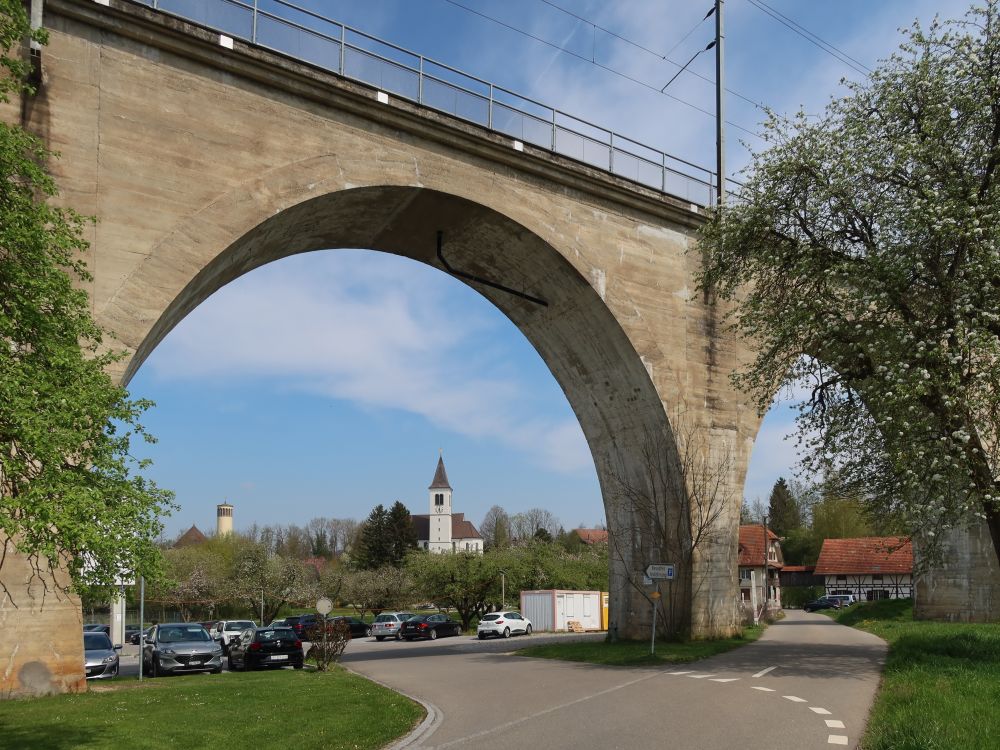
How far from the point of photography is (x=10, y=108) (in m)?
13.3

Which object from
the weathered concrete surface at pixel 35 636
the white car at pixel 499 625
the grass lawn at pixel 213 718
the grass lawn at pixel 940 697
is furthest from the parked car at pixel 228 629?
the grass lawn at pixel 940 697

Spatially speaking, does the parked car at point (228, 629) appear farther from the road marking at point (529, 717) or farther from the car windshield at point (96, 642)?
the road marking at point (529, 717)

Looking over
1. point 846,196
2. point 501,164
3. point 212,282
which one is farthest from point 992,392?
point 212,282

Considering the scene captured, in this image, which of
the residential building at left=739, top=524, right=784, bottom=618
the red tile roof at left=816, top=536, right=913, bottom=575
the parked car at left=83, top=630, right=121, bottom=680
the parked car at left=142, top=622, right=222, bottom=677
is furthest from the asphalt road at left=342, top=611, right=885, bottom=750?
the red tile roof at left=816, top=536, right=913, bottom=575

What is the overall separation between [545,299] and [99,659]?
12.6 m

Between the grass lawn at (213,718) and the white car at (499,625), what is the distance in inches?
913

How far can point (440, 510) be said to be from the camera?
139 metres

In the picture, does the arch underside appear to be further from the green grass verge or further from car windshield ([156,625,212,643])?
car windshield ([156,625,212,643])

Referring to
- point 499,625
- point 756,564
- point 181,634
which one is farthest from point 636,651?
point 756,564

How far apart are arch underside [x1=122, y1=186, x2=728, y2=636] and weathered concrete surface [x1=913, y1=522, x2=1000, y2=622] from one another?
39.9 ft

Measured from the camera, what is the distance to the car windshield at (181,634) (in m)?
21.0

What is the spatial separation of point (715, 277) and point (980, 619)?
55.9 ft

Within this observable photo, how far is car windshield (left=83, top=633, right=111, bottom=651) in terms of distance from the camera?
1914 cm

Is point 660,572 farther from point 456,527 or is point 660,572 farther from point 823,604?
point 456,527
